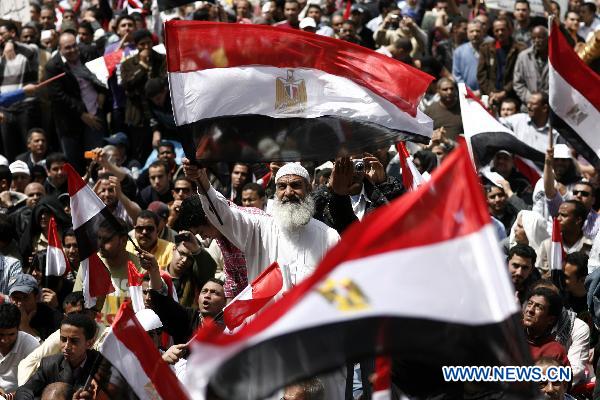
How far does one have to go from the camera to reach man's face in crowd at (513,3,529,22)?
18109 millimetres

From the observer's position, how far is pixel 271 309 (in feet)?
19.2

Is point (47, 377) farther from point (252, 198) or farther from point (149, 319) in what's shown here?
point (252, 198)

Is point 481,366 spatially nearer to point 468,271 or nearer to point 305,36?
point 468,271

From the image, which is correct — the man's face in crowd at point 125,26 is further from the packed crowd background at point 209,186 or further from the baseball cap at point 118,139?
the baseball cap at point 118,139

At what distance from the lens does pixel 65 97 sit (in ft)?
55.8

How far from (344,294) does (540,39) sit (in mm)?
11438

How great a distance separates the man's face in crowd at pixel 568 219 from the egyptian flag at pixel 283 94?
137 inches

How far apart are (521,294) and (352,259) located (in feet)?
18.4

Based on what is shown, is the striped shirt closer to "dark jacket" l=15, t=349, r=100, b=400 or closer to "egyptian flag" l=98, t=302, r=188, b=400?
"dark jacket" l=15, t=349, r=100, b=400

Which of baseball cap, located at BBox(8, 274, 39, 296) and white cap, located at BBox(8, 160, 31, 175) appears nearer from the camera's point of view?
baseball cap, located at BBox(8, 274, 39, 296)

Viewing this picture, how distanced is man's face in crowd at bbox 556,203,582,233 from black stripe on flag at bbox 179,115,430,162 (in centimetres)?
351

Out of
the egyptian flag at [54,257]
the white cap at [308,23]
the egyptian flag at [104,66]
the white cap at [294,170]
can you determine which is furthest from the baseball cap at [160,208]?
the white cap at [294,170]

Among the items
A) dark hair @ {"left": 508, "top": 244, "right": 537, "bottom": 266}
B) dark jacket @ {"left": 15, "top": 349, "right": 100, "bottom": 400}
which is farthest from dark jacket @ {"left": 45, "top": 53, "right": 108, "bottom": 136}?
dark jacket @ {"left": 15, "top": 349, "right": 100, "bottom": 400}

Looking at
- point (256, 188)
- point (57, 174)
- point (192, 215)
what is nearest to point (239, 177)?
point (256, 188)
